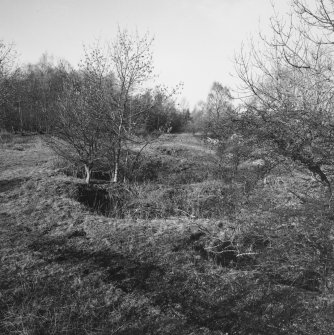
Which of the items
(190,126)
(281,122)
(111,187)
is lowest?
(111,187)

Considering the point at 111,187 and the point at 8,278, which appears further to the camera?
the point at 111,187

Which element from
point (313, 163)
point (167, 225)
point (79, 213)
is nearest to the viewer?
point (313, 163)

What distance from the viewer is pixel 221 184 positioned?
8727 mm

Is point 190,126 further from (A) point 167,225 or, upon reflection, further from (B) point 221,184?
(A) point 167,225

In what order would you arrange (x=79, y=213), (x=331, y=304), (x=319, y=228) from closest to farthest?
(x=319, y=228) < (x=331, y=304) < (x=79, y=213)

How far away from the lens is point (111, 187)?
7.72 m

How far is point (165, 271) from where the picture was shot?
4066 mm

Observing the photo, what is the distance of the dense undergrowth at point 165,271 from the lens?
311 centimetres

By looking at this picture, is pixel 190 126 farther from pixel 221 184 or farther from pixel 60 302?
pixel 60 302

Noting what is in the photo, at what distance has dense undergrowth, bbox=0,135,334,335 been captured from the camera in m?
3.11

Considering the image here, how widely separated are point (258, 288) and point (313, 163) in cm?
164

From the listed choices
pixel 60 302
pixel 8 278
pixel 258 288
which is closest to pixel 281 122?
pixel 258 288

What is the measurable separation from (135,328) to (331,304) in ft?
6.84

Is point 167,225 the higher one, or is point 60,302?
point 167,225
